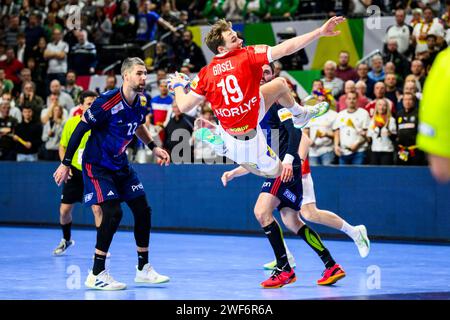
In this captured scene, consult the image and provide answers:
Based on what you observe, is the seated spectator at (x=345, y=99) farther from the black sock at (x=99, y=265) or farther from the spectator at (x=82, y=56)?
the black sock at (x=99, y=265)

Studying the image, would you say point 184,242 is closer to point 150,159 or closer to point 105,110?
point 150,159

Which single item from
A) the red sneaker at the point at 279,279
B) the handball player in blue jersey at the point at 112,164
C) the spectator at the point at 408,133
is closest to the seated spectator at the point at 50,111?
the spectator at the point at 408,133

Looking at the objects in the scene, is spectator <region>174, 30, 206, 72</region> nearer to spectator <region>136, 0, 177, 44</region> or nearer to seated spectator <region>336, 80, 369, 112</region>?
spectator <region>136, 0, 177, 44</region>

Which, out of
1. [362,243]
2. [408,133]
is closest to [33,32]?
[408,133]

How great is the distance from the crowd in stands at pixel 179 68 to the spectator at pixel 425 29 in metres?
0.02

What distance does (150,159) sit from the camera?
59.1 feet

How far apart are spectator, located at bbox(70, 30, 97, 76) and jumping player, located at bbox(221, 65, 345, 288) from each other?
11580 millimetres

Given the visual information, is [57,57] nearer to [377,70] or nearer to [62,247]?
[377,70]

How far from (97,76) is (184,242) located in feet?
23.0

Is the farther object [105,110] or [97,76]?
[97,76]

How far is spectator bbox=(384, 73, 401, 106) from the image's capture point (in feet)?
52.0

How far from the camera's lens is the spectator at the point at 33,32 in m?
21.8

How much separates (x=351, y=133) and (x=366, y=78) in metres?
1.86
